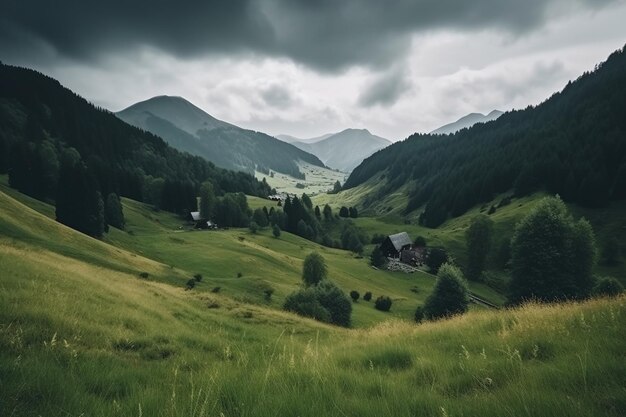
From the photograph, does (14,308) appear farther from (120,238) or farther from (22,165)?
(22,165)

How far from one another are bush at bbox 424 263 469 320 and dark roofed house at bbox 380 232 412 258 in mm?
80342

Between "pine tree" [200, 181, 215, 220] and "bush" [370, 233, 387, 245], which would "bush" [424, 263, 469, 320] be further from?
"bush" [370, 233, 387, 245]

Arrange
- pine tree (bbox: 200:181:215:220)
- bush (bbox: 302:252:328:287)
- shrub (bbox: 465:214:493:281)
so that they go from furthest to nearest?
pine tree (bbox: 200:181:215:220)
shrub (bbox: 465:214:493:281)
bush (bbox: 302:252:328:287)

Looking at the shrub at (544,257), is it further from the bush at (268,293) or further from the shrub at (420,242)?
the shrub at (420,242)

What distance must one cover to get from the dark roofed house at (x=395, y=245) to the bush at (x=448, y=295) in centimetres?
8034

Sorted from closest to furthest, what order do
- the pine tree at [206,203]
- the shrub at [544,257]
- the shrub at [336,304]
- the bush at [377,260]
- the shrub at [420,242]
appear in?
the shrub at [336,304] < the shrub at [544,257] < the bush at [377,260] < the shrub at [420,242] < the pine tree at [206,203]

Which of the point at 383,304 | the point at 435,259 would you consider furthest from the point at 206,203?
the point at 383,304

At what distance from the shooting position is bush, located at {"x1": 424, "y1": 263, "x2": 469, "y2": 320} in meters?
57.0

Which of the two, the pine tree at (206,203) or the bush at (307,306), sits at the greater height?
the pine tree at (206,203)

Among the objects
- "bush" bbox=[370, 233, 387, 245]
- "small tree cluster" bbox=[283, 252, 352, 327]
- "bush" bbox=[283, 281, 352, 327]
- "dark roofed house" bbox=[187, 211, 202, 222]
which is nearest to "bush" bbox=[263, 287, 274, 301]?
"small tree cluster" bbox=[283, 252, 352, 327]

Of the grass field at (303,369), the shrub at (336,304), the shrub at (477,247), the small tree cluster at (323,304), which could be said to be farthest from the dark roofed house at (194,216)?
the grass field at (303,369)

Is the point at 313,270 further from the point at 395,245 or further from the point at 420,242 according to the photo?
the point at 420,242

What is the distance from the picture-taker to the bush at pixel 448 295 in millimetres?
57031

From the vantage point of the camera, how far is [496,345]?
8.09 meters
